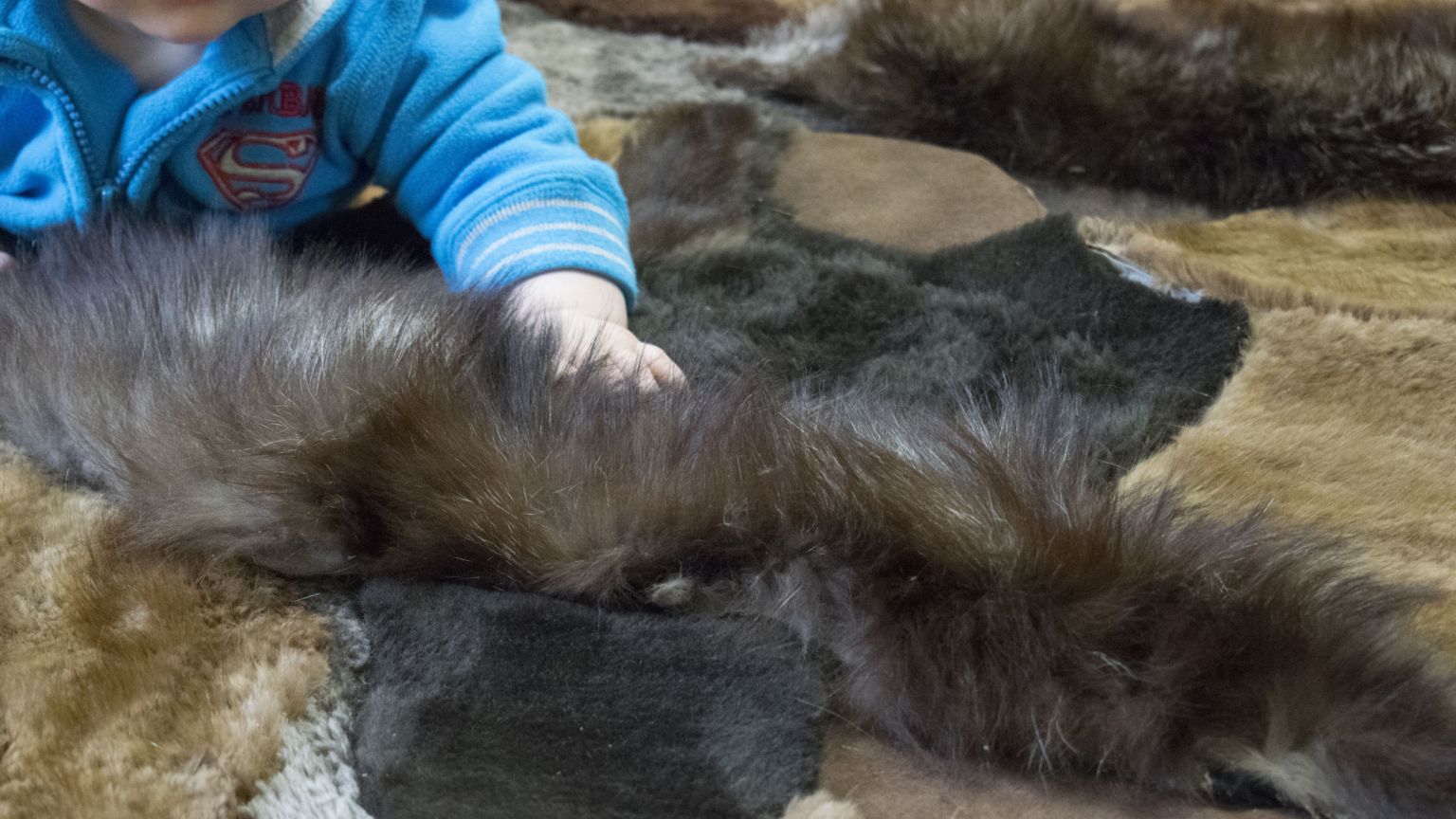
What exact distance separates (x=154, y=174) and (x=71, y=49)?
0.09 meters

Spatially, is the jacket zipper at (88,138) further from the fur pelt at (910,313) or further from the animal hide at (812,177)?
the animal hide at (812,177)

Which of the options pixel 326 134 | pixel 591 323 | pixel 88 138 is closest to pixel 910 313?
pixel 591 323

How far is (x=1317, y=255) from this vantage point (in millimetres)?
827

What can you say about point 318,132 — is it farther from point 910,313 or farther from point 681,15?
point 681,15

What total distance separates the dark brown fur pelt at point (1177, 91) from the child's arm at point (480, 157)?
0.36 metres

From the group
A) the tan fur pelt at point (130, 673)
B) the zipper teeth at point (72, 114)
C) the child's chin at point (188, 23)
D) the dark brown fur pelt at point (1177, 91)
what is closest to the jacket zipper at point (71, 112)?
the zipper teeth at point (72, 114)

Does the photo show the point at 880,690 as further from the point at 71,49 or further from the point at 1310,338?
the point at 71,49

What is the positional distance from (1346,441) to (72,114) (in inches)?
31.5

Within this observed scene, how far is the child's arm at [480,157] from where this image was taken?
72cm

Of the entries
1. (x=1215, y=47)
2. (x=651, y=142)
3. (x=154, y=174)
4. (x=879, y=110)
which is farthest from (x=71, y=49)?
(x=1215, y=47)

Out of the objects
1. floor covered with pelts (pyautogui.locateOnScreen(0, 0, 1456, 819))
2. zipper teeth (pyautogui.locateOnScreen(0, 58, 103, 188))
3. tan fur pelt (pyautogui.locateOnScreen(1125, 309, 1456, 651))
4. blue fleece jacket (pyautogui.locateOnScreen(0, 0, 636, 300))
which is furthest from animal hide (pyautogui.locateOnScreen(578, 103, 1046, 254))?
zipper teeth (pyautogui.locateOnScreen(0, 58, 103, 188))

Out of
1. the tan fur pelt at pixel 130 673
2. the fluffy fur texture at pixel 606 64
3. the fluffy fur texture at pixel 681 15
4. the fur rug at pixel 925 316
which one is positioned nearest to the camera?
the tan fur pelt at pixel 130 673

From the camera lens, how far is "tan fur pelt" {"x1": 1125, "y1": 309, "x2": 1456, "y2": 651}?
1.69 ft

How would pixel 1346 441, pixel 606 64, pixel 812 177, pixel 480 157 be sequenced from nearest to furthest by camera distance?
pixel 1346 441, pixel 480 157, pixel 812 177, pixel 606 64
